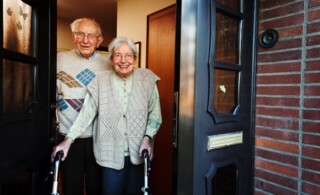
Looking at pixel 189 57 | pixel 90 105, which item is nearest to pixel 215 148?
pixel 189 57

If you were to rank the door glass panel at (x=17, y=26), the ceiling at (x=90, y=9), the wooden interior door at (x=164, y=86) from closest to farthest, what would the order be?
the door glass panel at (x=17, y=26) → the wooden interior door at (x=164, y=86) → the ceiling at (x=90, y=9)

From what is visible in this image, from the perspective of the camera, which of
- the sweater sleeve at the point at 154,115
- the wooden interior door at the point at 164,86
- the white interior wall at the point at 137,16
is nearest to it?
the sweater sleeve at the point at 154,115

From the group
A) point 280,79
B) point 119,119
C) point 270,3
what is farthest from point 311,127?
point 119,119

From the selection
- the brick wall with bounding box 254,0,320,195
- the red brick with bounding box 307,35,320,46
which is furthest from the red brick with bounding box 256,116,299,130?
the red brick with bounding box 307,35,320,46

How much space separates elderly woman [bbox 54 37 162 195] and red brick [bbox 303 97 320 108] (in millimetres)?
945

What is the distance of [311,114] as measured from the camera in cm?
139

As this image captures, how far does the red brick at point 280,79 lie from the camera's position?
4.75ft

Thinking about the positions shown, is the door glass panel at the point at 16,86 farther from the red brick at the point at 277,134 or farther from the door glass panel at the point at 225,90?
the red brick at the point at 277,134

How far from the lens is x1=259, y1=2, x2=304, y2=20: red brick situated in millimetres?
1436

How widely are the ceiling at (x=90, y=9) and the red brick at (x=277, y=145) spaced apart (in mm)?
3774

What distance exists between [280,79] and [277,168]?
0.54 m

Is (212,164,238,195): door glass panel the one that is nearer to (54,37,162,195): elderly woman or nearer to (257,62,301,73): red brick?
(54,37,162,195): elderly woman

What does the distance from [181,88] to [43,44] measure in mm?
881

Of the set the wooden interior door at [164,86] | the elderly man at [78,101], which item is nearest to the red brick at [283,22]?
the elderly man at [78,101]
